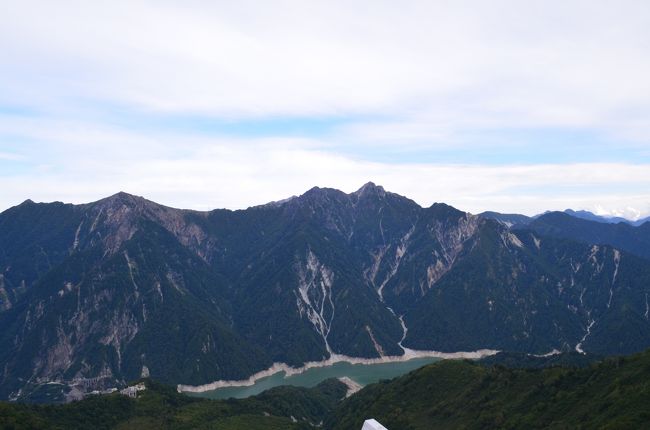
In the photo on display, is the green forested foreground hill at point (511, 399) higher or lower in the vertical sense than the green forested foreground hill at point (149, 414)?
higher

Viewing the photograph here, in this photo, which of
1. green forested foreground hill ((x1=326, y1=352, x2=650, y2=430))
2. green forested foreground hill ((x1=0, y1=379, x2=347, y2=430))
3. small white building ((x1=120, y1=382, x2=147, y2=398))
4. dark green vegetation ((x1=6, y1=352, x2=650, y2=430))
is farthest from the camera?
small white building ((x1=120, y1=382, x2=147, y2=398))

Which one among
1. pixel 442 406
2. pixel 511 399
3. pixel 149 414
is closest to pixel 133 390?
pixel 149 414

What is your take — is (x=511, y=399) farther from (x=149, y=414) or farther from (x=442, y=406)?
(x=149, y=414)

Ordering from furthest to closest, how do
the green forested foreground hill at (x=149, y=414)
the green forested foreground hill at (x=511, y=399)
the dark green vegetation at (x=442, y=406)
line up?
the green forested foreground hill at (x=149, y=414) → the dark green vegetation at (x=442, y=406) → the green forested foreground hill at (x=511, y=399)

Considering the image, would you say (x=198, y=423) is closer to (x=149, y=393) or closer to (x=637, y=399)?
(x=149, y=393)

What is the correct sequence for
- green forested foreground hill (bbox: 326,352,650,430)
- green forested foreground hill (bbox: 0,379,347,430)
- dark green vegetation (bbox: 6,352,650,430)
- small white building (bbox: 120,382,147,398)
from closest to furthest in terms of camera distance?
green forested foreground hill (bbox: 326,352,650,430), dark green vegetation (bbox: 6,352,650,430), green forested foreground hill (bbox: 0,379,347,430), small white building (bbox: 120,382,147,398)

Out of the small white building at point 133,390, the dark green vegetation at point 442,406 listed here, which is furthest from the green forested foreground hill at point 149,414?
the small white building at point 133,390

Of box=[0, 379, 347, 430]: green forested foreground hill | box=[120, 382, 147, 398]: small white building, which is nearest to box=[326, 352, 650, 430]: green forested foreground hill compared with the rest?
box=[0, 379, 347, 430]: green forested foreground hill

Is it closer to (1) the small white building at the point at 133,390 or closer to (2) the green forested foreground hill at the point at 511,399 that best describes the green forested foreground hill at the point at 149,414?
(1) the small white building at the point at 133,390

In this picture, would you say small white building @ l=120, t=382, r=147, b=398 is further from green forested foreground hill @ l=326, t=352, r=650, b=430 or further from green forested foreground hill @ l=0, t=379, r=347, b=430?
green forested foreground hill @ l=326, t=352, r=650, b=430
